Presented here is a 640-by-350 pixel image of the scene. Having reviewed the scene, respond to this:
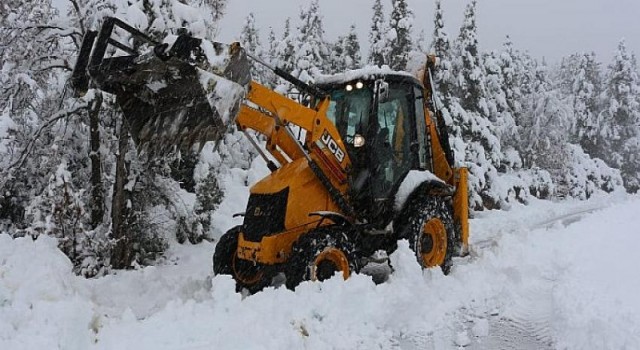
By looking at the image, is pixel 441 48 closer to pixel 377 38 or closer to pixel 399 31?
pixel 399 31

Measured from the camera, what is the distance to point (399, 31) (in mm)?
21797

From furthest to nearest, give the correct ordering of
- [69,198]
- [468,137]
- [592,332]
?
[468,137] < [69,198] < [592,332]

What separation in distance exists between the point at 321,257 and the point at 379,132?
1.93 metres

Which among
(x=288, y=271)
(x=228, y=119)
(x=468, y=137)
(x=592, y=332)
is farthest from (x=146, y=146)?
(x=468, y=137)

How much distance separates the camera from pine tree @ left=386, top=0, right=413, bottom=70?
21.5 m

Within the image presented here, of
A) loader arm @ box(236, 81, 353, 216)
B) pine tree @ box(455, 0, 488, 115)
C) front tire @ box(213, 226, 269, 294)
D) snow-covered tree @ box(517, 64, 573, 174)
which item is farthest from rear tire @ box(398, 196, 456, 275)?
snow-covered tree @ box(517, 64, 573, 174)

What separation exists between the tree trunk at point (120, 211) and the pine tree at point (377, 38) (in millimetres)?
14876

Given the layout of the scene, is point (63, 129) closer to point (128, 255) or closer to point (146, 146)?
point (128, 255)

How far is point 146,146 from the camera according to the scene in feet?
19.7

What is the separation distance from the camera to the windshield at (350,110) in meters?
7.22

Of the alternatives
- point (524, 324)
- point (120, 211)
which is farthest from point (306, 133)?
point (120, 211)

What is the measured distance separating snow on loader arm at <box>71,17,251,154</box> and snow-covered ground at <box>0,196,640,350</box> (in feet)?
5.11

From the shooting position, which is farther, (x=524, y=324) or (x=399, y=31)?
(x=399, y=31)

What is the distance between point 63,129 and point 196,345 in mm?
5979
